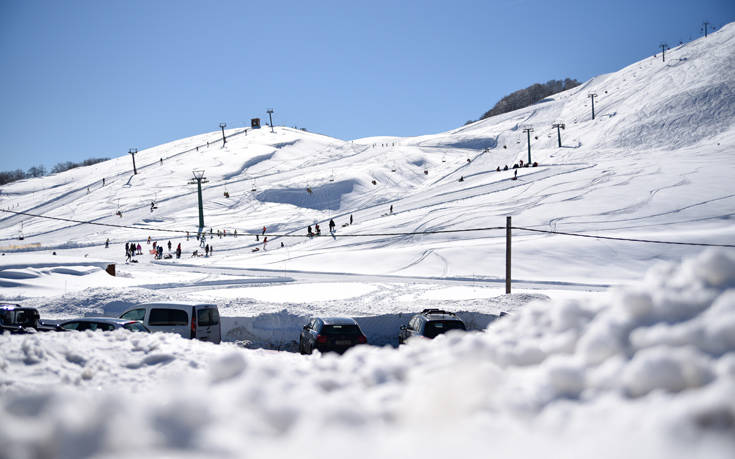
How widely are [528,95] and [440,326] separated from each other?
516 ft

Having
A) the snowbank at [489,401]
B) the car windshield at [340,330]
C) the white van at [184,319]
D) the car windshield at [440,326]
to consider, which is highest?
the snowbank at [489,401]

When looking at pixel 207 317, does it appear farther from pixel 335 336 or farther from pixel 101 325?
pixel 335 336

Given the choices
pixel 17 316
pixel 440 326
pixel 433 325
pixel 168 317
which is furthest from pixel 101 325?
pixel 440 326

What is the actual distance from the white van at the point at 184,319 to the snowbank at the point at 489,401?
1135cm

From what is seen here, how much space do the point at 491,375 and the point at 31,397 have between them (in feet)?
8.26

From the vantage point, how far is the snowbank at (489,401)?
2320 mm

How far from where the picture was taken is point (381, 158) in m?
91.1

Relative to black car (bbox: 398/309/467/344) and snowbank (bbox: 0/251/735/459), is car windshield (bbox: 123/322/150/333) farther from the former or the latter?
snowbank (bbox: 0/251/735/459)

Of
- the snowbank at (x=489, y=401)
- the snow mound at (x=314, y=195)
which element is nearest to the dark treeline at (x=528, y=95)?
the snow mound at (x=314, y=195)

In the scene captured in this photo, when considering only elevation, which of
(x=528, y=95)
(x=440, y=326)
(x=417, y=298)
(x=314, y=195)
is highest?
(x=528, y=95)

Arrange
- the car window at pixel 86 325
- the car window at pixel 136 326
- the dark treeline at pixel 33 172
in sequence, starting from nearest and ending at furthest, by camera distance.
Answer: the car window at pixel 136 326 → the car window at pixel 86 325 → the dark treeline at pixel 33 172

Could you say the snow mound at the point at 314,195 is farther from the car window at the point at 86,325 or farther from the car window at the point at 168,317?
the car window at the point at 86,325

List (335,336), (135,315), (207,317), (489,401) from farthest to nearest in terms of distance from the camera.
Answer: (135,315) < (207,317) < (335,336) < (489,401)

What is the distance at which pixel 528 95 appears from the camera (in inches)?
6225
